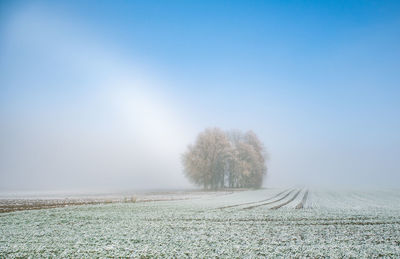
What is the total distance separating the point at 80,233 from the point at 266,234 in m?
9.47

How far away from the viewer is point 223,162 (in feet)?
258

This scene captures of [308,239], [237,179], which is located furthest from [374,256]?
[237,179]

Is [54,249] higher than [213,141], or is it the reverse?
[213,141]

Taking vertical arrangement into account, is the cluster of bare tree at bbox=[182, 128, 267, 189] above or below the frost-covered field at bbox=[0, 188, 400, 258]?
above

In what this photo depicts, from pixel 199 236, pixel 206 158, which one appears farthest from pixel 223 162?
pixel 199 236

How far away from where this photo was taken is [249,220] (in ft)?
67.8

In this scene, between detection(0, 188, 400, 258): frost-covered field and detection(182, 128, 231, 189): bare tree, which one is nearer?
detection(0, 188, 400, 258): frost-covered field

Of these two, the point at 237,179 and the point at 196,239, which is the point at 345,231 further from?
the point at 237,179

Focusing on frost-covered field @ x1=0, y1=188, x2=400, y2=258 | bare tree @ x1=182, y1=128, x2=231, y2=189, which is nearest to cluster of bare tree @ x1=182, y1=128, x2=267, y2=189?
bare tree @ x1=182, y1=128, x2=231, y2=189

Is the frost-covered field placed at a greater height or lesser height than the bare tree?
lesser

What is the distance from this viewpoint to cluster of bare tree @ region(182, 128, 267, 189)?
75875 millimetres

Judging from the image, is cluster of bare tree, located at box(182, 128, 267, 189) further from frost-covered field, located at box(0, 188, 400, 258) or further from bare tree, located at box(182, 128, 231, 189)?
frost-covered field, located at box(0, 188, 400, 258)

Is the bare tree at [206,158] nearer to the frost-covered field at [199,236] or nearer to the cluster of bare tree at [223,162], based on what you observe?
the cluster of bare tree at [223,162]

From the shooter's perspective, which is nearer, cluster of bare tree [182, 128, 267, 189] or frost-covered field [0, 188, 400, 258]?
frost-covered field [0, 188, 400, 258]
